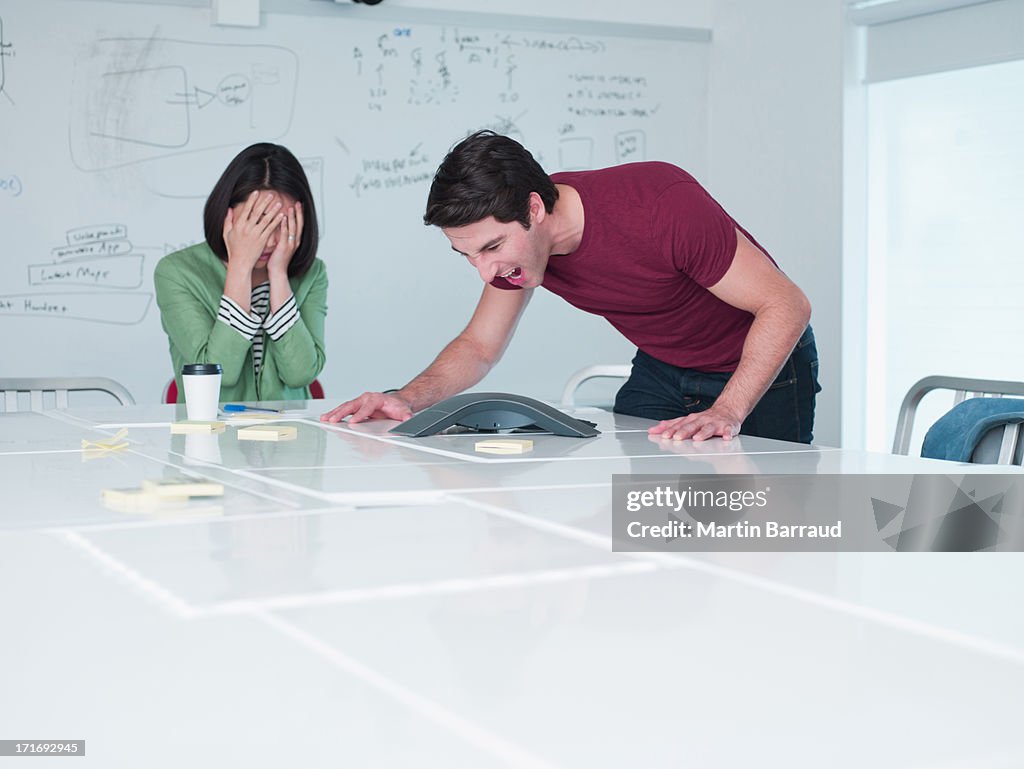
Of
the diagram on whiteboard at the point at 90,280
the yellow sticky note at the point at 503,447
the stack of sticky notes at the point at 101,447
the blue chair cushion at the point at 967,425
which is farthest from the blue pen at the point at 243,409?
the diagram on whiteboard at the point at 90,280

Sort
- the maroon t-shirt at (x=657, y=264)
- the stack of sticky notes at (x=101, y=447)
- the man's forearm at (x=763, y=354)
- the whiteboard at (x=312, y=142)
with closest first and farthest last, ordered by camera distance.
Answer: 1. the stack of sticky notes at (x=101, y=447)
2. the man's forearm at (x=763, y=354)
3. the maroon t-shirt at (x=657, y=264)
4. the whiteboard at (x=312, y=142)

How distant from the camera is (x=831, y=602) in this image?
25.7 inches

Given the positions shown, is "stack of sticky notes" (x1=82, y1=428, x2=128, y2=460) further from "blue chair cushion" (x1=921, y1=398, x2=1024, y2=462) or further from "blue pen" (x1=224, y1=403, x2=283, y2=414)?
"blue chair cushion" (x1=921, y1=398, x2=1024, y2=462)

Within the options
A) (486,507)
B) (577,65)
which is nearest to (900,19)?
(577,65)

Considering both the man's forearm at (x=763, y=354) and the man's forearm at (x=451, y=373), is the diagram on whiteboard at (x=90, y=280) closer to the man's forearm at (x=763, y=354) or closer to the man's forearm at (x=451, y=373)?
the man's forearm at (x=451, y=373)

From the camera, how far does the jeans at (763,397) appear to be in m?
2.21

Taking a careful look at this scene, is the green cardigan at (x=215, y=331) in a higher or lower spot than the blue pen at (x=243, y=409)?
higher

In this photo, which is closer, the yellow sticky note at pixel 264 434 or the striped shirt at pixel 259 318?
the yellow sticky note at pixel 264 434

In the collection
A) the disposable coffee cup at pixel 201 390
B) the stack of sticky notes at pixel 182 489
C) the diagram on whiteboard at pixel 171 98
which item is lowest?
the stack of sticky notes at pixel 182 489

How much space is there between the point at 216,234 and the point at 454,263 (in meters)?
1.57

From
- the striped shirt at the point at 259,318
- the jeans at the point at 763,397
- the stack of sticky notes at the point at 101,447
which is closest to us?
the stack of sticky notes at the point at 101,447

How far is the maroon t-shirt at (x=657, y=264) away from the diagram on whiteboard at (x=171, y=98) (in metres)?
1.96

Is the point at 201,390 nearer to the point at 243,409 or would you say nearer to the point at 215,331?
the point at 243,409

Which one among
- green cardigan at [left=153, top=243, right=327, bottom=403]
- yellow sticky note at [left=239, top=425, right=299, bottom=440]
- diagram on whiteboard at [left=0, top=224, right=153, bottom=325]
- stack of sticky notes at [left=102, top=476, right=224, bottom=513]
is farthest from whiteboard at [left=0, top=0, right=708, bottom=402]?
stack of sticky notes at [left=102, top=476, right=224, bottom=513]
